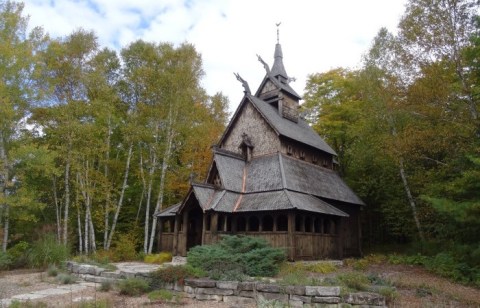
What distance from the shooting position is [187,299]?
1027 centimetres

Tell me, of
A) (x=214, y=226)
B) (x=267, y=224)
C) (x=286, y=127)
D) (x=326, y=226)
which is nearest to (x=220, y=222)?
(x=214, y=226)

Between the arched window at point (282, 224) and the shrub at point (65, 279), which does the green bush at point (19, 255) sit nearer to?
the shrub at point (65, 279)

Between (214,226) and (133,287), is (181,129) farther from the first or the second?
(133,287)

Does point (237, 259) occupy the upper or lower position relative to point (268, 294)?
upper

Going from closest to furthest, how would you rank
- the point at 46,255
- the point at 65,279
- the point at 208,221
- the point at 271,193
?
the point at 65,279
the point at 46,255
the point at 208,221
the point at 271,193

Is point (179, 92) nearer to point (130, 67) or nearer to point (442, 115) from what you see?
point (130, 67)

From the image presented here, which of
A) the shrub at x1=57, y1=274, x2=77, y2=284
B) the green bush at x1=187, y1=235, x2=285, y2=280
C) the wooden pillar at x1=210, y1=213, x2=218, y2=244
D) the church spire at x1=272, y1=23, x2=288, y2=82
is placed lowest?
the shrub at x1=57, y1=274, x2=77, y2=284

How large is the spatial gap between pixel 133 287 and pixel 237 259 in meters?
3.51

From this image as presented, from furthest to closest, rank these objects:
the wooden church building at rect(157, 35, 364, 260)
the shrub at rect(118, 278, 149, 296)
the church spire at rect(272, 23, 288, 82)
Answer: the church spire at rect(272, 23, 288, 82)
the wooden church building at rect(157, 35, 364, 260)
the shrub at rect(118, 278, 149, 296)

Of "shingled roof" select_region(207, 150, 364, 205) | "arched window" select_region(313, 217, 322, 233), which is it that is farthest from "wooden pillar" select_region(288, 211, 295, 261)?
"arched window" select_region(313, 217, 322, 233)

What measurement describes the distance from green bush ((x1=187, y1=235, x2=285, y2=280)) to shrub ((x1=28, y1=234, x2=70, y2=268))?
7.32m

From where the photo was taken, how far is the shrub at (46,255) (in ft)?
54.1

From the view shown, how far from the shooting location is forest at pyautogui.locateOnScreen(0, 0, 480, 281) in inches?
609

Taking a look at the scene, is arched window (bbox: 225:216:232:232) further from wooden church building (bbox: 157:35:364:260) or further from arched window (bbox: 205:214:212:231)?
arched window (bbox: 205:214:212:231)
